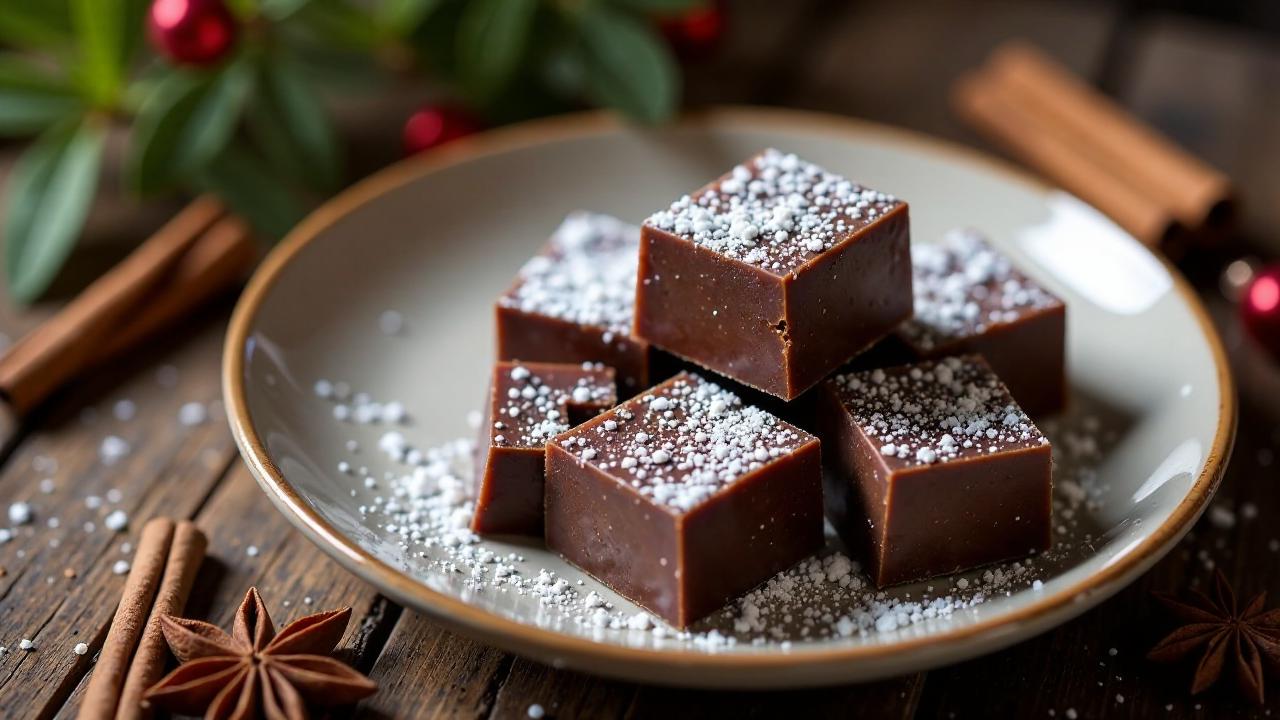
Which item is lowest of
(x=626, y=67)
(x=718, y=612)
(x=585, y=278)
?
(x=718, y=612)

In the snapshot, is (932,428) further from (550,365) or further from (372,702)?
(372,702)

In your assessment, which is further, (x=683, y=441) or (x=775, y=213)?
(x=775, y=213)

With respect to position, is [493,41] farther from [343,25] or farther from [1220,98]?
[1220,98]

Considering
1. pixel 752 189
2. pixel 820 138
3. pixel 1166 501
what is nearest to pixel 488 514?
pixel 752 189

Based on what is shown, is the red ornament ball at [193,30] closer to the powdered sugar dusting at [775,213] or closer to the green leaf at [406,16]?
the green leaf at [406,16]

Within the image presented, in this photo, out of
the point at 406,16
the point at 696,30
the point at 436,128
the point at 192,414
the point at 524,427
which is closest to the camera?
the point at 524,427

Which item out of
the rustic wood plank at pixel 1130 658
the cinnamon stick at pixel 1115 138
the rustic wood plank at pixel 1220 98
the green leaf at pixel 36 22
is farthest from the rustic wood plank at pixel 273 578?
the rustic wood plank at pixel 1220 98

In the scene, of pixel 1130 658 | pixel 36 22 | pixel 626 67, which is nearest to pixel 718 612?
pixel 1130 658
